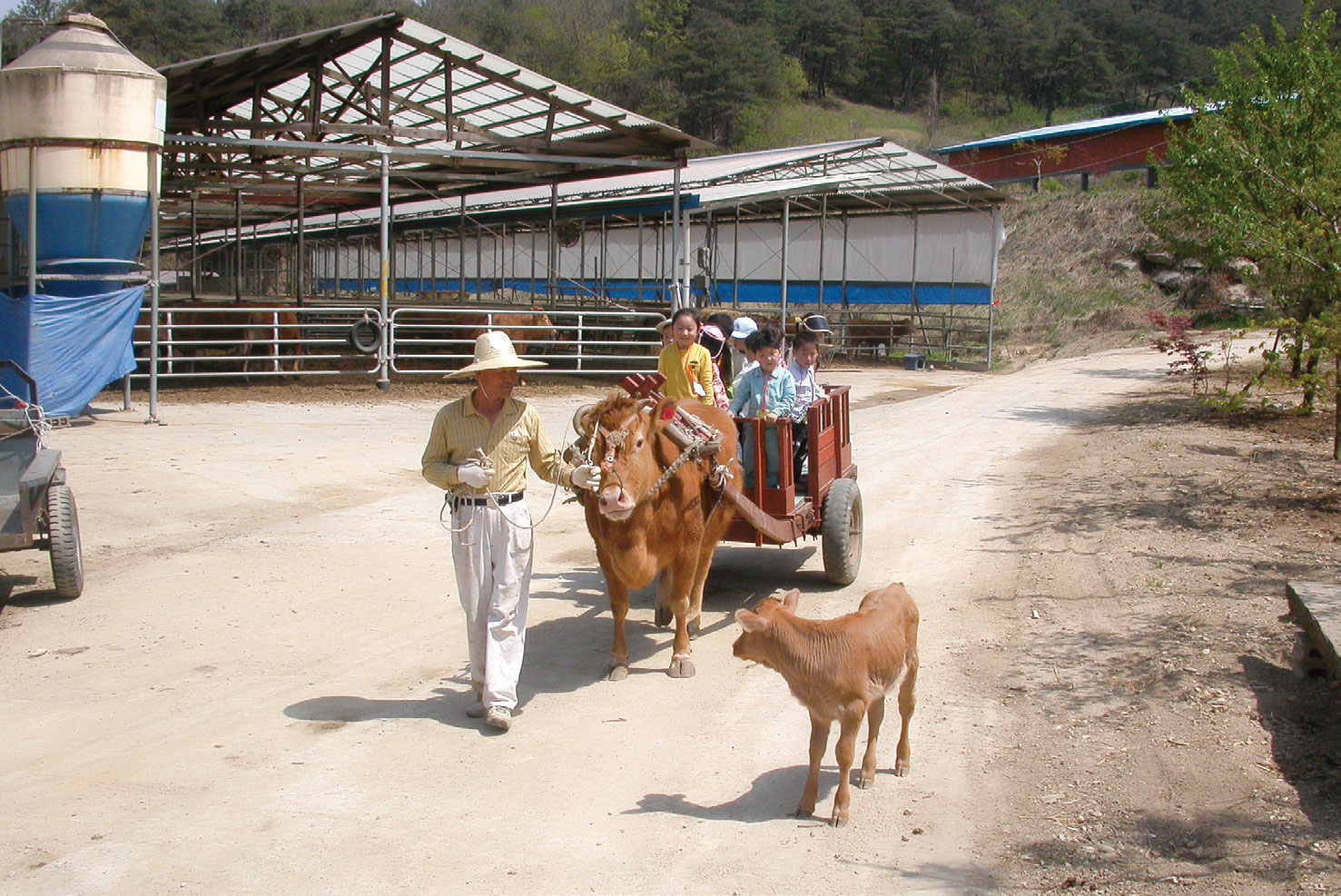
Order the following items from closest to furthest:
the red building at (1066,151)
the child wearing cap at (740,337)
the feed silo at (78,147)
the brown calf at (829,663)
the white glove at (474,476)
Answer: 1. the brown calf at (829,663)
2. the white glove at (474,476)
3. the child wearing cap at (740,337)
4. the feed silo at (78,147)
5. the red building at (1066,151)

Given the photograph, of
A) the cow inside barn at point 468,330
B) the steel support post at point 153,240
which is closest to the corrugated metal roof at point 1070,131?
the cow inside barn at point 468,330

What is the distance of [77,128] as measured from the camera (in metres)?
14.5

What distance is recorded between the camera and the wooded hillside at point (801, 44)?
7400 cm

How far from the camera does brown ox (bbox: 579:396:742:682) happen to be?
19.0 ft

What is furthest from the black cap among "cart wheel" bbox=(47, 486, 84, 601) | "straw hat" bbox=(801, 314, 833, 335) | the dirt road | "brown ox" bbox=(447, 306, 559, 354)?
"brown ox" bbox=(447, 306, 559, 354)

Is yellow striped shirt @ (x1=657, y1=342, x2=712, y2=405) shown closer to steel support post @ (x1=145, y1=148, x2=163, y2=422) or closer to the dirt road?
the dirt road

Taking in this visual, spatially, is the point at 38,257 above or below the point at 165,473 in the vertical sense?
above

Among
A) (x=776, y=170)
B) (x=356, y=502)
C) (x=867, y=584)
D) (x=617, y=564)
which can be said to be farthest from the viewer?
(x=776, y=170)

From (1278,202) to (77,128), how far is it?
13547 mm

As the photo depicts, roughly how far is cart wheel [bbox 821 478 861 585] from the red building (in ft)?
134

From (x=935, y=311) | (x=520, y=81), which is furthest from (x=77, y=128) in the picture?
(x=935, y=311)

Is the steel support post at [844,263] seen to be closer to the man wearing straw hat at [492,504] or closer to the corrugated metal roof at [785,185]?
the corrugated metal roof at [785,185]

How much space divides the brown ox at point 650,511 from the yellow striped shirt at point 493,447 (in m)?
0.26

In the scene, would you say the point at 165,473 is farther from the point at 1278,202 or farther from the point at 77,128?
the point at 1278,202
